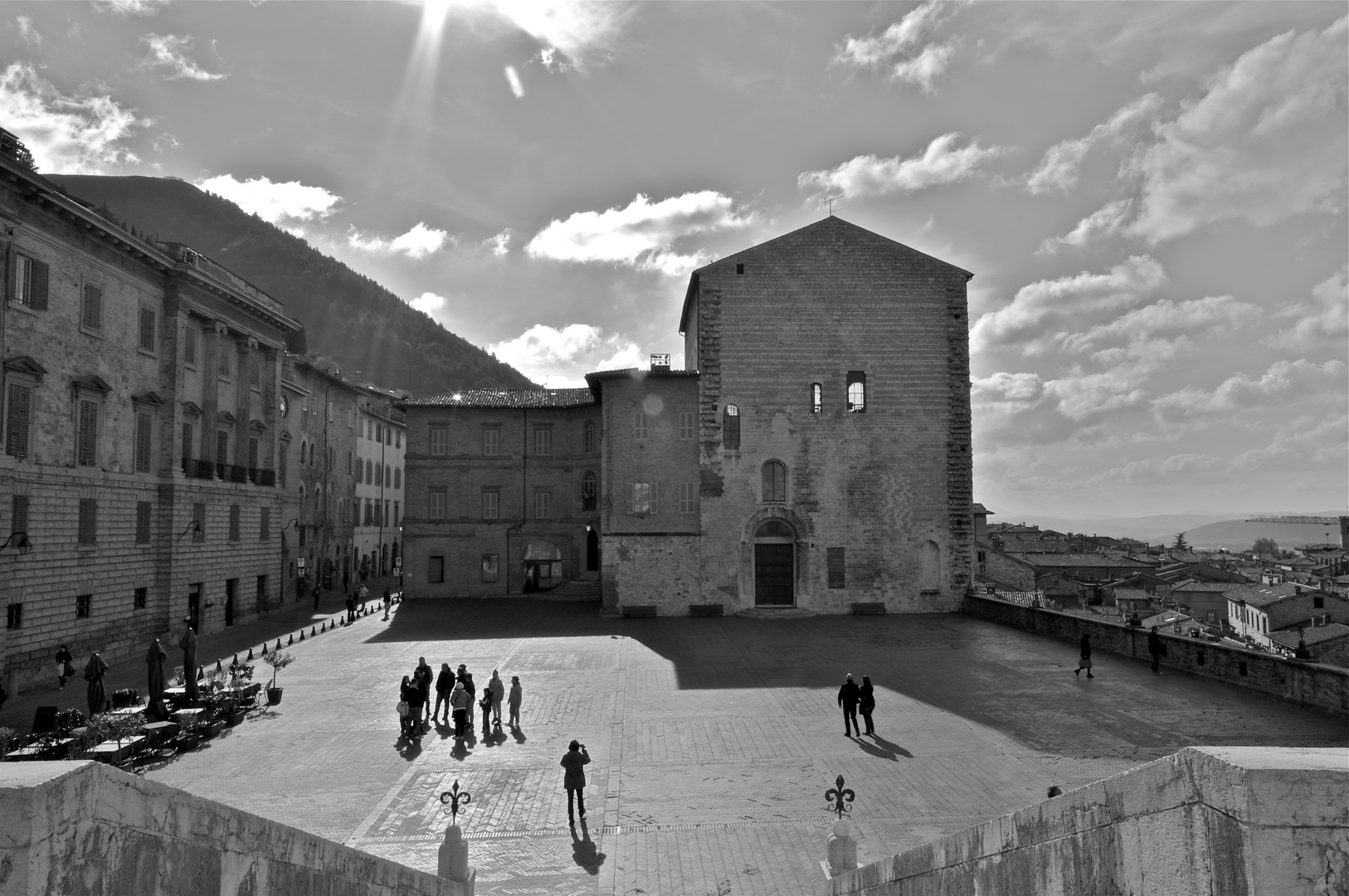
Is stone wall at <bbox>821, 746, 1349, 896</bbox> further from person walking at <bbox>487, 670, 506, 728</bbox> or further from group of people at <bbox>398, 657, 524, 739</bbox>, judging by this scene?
person walking at <bbox>487, 670, 506, 728</bbox>

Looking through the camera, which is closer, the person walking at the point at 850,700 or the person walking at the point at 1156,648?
the person walking at the point at 850,700

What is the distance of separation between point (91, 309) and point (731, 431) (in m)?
23.1

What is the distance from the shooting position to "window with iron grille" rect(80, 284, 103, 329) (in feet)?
79.8

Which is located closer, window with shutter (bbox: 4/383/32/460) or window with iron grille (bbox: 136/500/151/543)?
window with shutter (bbox: 4/383/32/460)

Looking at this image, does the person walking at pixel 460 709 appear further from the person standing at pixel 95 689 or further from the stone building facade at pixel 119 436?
the stone building facade at pixel 119 436

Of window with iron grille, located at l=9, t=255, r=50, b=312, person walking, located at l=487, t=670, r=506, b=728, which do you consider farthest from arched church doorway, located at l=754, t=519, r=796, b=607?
window with iron grille, located at l=9, t=255, r=50, b=312

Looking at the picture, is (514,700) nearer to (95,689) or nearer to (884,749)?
(884,749)

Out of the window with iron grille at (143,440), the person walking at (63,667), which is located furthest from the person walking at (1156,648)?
the window with iron grille at (143,440)

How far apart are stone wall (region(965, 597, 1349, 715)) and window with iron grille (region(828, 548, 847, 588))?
8.18 m

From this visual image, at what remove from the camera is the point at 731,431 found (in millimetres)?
36688

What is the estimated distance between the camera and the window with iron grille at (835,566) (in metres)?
36.4

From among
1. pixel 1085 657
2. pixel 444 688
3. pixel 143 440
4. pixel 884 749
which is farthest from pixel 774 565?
pixel 143 440

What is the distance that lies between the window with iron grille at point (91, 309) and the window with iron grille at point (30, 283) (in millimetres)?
1597

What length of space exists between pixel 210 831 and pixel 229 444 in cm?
3281
